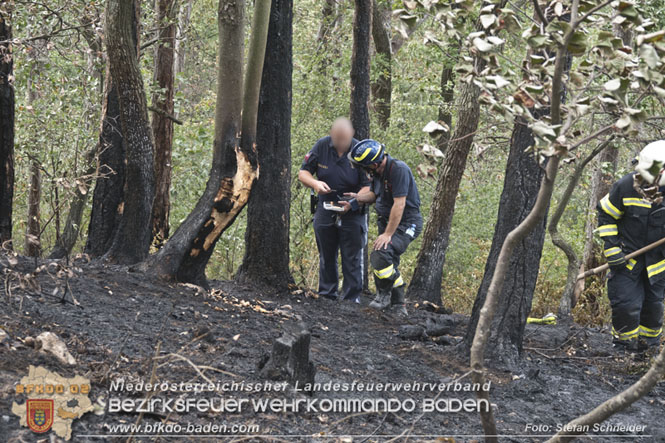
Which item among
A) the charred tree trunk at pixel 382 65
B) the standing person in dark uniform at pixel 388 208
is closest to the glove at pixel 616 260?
the standing person in dark uniform at pixel 388 208

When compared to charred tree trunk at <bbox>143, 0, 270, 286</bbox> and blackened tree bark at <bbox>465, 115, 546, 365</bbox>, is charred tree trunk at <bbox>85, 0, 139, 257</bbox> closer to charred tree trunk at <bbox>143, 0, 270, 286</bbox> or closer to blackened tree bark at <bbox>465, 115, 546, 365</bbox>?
charred tree trunk at <bbox>143, 0, 270, 286</bbox>

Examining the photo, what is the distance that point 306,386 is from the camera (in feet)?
13.4

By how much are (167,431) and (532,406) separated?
107 inches

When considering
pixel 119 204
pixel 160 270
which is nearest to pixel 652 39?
pixel 160 270

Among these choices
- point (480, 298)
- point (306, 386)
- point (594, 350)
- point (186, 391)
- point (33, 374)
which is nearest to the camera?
point (33, 374)

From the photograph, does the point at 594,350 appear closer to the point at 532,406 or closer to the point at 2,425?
the point at 532,406

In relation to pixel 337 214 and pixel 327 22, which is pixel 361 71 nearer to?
pixel 337 214

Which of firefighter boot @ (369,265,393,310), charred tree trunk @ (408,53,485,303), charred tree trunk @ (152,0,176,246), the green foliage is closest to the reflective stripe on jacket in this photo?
the green foliage

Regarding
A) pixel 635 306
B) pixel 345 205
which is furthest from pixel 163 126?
pixel 635 306

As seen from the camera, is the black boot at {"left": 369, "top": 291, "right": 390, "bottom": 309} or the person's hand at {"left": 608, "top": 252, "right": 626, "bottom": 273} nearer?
the person's hand at {"left": 608, "top": 252, "right": 626, "bottom": 273}

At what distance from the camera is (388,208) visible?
7781mm

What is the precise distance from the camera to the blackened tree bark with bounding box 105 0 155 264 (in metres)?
6.58

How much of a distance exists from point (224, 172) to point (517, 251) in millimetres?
2778

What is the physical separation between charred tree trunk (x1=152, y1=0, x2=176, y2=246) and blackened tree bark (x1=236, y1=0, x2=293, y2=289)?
2900 millimetres
